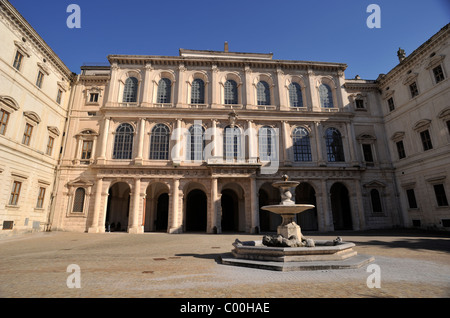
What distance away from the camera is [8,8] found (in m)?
17.3

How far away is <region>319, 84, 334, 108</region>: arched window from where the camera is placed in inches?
1086

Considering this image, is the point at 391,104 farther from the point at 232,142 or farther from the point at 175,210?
the point at 175,210

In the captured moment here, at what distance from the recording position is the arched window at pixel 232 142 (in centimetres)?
2450

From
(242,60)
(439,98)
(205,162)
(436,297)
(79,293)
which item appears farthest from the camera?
(242,60)

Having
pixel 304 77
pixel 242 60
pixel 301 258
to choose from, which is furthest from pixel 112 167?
pixel 304 77

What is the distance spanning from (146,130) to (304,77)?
19.1 m

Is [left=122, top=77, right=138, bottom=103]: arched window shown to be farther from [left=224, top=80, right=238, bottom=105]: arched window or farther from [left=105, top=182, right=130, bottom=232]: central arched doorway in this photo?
[left=224, top=80, right=238, bottom=105]: arched window

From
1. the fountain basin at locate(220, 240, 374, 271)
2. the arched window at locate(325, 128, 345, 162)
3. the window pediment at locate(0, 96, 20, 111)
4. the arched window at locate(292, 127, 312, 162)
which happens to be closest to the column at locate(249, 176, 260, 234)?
the arched window at locate(292, 127, 312, 162)

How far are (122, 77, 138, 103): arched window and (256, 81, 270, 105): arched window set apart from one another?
45.4ft

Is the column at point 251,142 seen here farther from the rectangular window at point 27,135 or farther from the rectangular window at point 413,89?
the rectangular window at point 27,135

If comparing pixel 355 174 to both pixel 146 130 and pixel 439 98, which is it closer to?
pixel 439 98

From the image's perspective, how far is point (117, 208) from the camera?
83.1 ft

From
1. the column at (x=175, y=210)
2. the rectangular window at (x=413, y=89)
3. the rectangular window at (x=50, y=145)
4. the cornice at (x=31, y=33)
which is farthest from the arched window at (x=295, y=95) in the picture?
the rectangular window at (x=50, y=145)

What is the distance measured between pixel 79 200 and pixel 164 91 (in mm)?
14238
